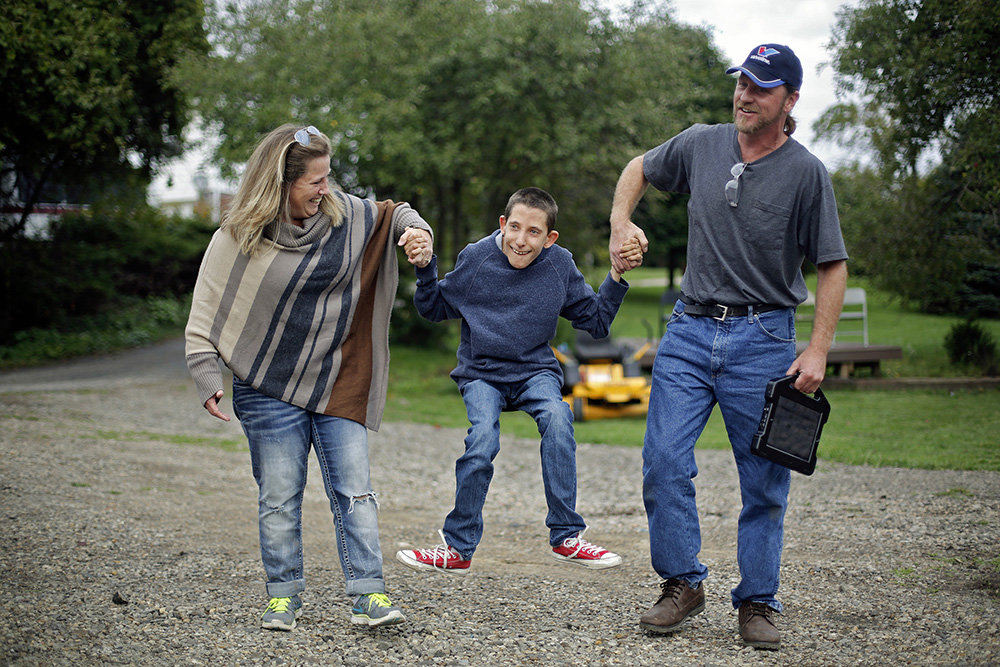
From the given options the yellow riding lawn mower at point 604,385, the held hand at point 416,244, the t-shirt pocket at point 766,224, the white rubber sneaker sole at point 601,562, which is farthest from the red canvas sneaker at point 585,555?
the yellow riding lawn mower at point 604,385

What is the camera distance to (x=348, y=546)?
165 inches

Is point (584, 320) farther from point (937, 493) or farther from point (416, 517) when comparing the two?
point (937, 493)

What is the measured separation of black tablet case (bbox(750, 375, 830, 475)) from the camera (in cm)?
386

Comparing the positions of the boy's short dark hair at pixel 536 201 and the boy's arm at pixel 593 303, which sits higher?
the boy's short dark hair at pixel 536 201

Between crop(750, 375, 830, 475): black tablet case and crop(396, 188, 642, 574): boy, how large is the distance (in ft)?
3.07

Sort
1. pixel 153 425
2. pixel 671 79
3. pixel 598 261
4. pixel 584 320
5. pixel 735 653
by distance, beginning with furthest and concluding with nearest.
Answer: pixel 598 261 → pixel 671 79 → pixel 153 425 → pixel 584 320 → pixel 735 653

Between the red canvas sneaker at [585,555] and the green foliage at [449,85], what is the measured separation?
10.9 metres

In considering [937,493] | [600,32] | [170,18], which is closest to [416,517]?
[937,493]

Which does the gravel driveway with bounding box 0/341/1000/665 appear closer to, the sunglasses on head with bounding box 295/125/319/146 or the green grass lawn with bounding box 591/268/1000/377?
the sunglasses on head with bounding box 295/125/319/146

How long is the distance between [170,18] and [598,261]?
39.7 feet

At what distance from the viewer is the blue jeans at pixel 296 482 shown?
414 centimetres

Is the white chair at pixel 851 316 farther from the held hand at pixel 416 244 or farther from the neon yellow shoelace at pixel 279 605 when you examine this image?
the neon yellow shoelace at pixel 279 605

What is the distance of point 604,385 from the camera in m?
12.7

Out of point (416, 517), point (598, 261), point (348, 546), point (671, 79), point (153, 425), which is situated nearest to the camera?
point (348, 546)
